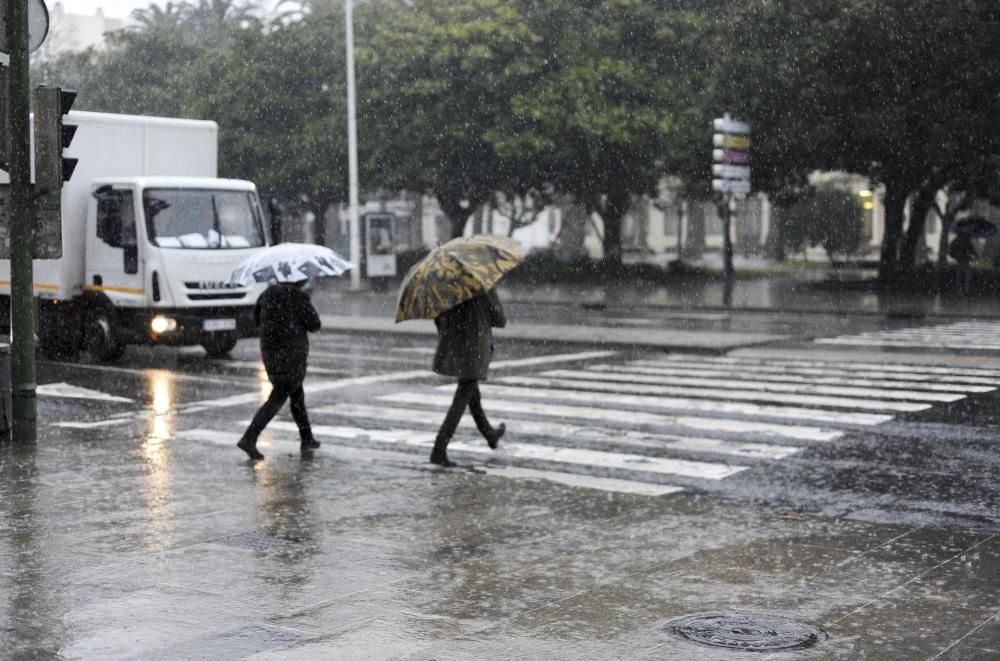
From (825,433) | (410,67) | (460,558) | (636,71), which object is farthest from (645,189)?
(460,558)

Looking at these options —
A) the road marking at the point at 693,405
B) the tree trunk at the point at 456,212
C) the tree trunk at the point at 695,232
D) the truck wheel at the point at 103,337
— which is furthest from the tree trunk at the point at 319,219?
the road marking at the point at 693,405

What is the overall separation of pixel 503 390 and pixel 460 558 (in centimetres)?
833

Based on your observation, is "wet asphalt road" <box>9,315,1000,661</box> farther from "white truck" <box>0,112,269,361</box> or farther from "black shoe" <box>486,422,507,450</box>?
"white truck" <box>0,112,269,361</box>

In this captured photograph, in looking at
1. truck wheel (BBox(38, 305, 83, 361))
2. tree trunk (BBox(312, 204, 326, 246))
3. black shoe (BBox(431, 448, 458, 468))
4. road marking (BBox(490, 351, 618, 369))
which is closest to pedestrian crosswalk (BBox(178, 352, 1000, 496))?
black shoe (BBox(431, 448, 458, 468))

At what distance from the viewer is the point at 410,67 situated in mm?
46688

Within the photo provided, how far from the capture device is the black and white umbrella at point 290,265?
11.3m

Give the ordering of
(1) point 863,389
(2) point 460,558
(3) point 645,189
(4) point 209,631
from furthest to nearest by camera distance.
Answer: (3) point 645,189 < (1) point 863,389 < (2) point 460,558 < (4) point 209,631

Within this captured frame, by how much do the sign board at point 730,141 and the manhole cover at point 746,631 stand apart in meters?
25.5

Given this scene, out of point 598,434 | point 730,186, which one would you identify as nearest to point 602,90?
Result: point 730,186

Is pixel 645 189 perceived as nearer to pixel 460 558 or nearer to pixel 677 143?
pixel 677 143

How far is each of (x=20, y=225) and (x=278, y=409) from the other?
260 centimetres

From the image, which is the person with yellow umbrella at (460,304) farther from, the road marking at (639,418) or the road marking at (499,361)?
the road marking at (499,361)

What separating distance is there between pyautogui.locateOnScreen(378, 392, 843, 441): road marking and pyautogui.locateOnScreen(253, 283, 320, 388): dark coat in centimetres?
331

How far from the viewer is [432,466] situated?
1096cm
